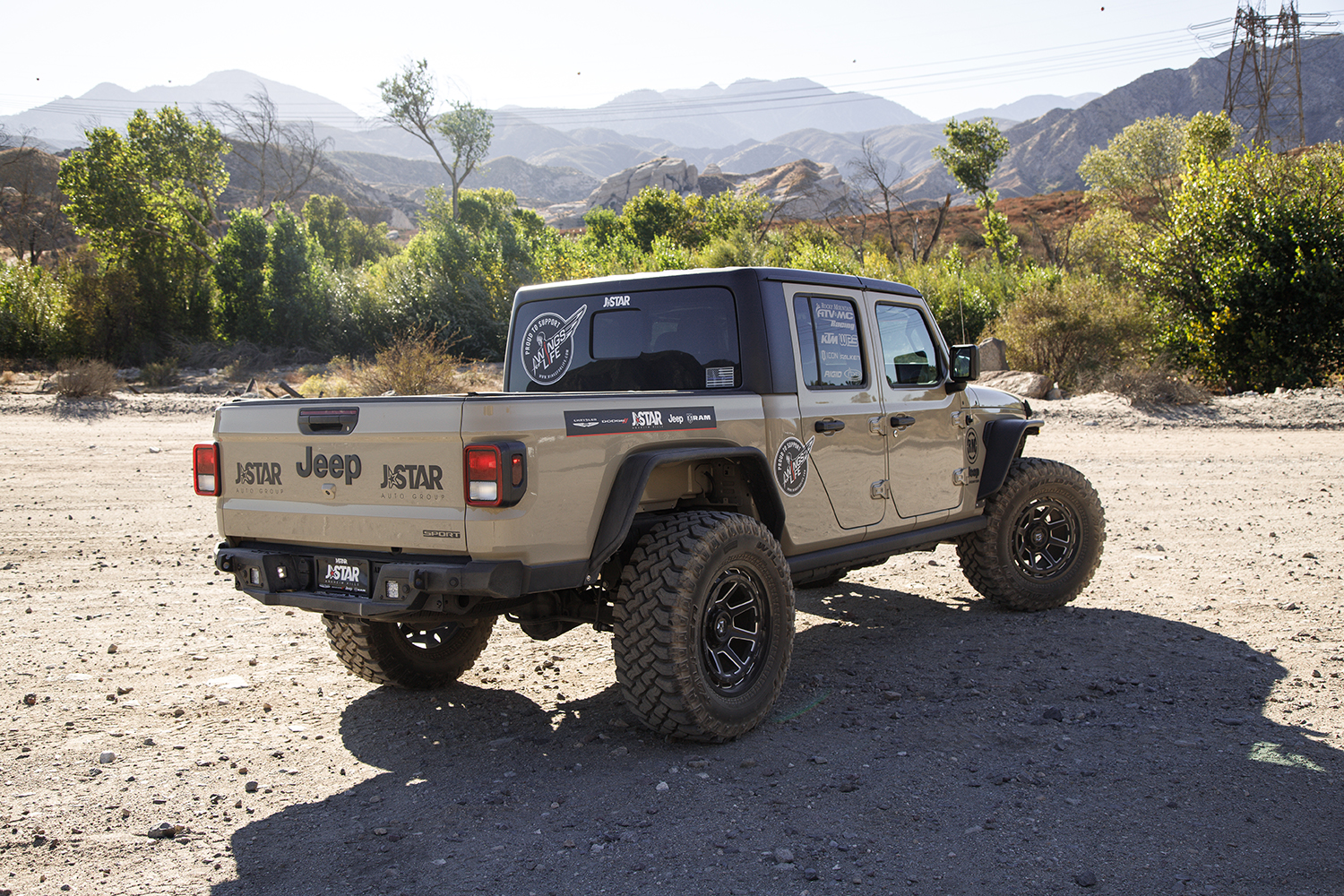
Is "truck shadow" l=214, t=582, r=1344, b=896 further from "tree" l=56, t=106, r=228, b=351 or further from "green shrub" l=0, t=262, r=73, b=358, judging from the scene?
"tree" l=56, t=106, r=228, b=351

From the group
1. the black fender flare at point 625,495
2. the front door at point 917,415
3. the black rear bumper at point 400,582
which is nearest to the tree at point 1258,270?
the front door at point 917,415

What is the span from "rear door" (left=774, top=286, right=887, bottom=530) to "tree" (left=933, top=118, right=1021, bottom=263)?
3559 cm

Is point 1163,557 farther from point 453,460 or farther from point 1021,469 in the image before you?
point 453,460

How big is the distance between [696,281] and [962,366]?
1.96m

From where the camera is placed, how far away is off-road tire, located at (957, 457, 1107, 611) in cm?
593

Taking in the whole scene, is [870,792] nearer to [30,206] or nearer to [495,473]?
[495,473]

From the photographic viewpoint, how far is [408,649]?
479cm

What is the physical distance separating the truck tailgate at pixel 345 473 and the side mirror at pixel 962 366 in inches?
133

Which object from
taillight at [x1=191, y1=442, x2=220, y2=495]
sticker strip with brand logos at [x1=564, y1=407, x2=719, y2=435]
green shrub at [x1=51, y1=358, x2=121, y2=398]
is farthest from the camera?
green shrub at [x1=51, y1=358, x2=121, y2=398]

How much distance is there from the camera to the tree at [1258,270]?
55.1 feet

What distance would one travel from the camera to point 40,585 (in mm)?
6762

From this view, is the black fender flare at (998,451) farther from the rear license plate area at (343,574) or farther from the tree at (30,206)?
the tree at (30,206)

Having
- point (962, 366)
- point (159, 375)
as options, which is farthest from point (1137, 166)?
point (962, 366)

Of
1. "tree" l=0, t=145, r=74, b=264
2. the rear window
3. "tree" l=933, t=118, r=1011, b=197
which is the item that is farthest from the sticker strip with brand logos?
"tree" l=0, t=145, r=74, b=264
